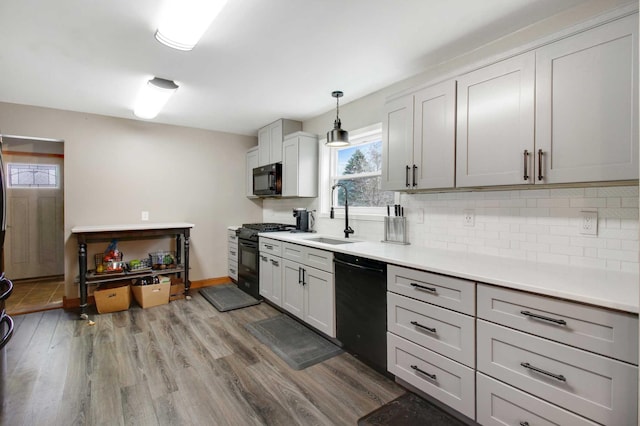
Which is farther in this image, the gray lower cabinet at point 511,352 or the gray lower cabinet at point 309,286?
the gray lower cabinet at point 309,286

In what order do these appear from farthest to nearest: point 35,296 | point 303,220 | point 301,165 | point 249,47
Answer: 1. point 35,296
2. point 303,220
3. point 301,165
4. point 249,47

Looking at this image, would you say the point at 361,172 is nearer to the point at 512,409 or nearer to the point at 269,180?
the point at 269,180

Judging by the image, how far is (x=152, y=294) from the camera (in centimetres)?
365

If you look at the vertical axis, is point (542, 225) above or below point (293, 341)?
above

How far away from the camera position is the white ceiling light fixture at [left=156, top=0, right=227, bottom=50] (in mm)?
1644

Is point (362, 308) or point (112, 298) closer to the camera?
point (362, 308)

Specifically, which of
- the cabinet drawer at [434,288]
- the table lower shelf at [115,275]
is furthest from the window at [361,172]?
the table lower shelf at [115,275]

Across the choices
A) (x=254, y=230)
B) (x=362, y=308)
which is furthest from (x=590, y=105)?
(x=254, y=230)

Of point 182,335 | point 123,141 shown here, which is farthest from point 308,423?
point 123,141

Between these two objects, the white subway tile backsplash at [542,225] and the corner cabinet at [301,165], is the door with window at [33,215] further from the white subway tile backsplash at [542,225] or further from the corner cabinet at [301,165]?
the white subway tile backsplash at [542,225]

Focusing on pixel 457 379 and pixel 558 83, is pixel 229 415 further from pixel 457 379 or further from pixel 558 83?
pixel 558 83

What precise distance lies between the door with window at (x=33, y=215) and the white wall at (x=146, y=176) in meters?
1.66

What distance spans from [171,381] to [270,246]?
1676 mm

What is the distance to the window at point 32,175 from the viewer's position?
4.62 metres
